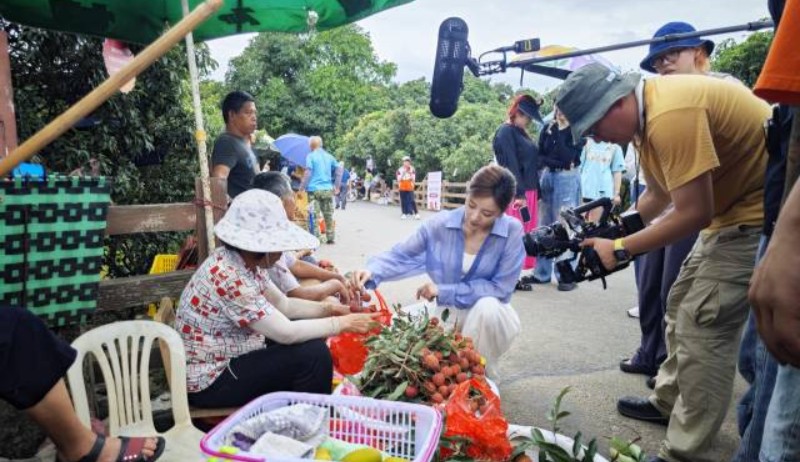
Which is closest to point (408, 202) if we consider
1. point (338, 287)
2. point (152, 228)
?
point (338, 287)

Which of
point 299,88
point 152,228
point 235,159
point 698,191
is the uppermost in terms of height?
point 299,88

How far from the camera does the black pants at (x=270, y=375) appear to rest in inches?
89.6

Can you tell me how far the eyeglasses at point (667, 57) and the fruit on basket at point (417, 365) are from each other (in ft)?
8.24

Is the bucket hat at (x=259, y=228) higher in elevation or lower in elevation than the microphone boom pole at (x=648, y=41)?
lower

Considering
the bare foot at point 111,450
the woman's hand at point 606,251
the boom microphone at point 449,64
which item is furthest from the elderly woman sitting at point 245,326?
the boom microphone at point 449,64

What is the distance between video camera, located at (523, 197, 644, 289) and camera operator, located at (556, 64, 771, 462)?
74 millimetres

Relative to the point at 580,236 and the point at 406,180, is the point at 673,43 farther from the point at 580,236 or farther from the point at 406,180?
the point at 406,180

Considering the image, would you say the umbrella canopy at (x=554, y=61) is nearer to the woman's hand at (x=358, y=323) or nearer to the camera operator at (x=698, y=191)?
the camera operator at (x=698, y=191)

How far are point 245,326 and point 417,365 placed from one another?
0.77 meters

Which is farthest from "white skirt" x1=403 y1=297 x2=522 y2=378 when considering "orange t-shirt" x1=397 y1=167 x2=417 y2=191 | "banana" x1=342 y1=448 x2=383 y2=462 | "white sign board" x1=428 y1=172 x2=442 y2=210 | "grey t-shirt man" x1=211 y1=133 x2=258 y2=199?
"white sign board" x1=428 y1=172 x2=442 y2=210

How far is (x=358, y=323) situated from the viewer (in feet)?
8.39

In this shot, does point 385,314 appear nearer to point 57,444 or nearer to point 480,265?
point 480,265

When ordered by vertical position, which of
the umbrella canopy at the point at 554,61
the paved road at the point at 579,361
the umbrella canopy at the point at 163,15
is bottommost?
the paved road at the point at 579,361

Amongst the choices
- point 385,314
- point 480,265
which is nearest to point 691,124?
point 480,265
